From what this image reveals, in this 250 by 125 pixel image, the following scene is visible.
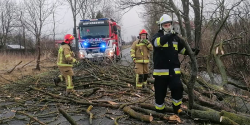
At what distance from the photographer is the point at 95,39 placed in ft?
41.1

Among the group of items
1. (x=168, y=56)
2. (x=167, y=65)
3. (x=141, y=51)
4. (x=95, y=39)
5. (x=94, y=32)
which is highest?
(x=94, y=32)

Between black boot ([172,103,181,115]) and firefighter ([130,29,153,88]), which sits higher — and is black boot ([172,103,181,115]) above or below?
below

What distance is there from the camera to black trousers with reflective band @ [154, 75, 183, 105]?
12.1 ft

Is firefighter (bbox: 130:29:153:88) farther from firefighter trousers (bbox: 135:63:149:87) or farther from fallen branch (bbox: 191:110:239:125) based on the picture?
fallen branch (bbox: 191:110:239:125)

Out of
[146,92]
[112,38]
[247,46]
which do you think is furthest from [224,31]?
[112,38]

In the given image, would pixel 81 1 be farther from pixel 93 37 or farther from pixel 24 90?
pixel 24 90

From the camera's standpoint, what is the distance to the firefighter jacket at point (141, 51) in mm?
6348

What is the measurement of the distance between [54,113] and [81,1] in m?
20.0

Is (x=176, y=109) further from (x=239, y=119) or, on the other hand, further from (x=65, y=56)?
(x=65, y=56)

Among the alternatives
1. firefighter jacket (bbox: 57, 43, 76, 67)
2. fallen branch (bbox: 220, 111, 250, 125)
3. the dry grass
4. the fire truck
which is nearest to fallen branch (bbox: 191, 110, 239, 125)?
fallen branch (bbox: 220, 111, 250, 125)

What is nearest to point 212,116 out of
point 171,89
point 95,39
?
point 171,89

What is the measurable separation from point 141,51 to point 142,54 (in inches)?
3.8

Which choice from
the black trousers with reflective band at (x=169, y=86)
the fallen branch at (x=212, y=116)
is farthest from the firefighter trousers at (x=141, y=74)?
the fallen branch at (x=212, y=116)

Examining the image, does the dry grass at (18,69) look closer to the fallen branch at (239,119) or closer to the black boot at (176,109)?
the black boot at (176,109)
